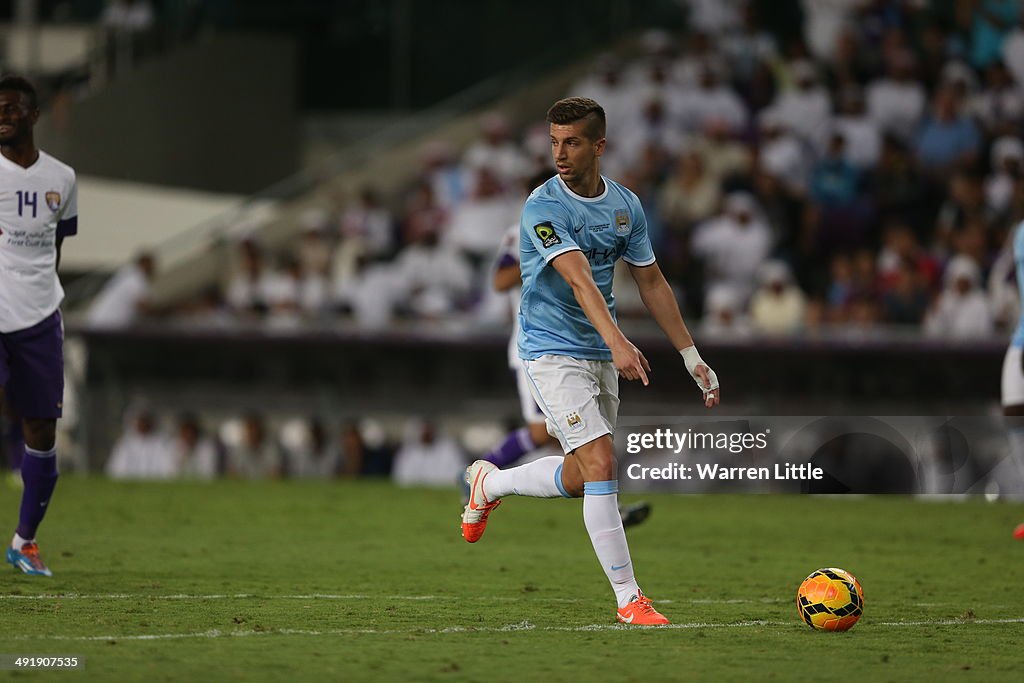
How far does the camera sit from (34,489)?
9211mm

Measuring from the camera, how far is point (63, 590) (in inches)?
340

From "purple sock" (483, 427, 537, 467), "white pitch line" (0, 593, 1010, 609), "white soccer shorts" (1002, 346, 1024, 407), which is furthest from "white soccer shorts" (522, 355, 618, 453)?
"white soccer shorts" (1002, 346, 1024, 407)

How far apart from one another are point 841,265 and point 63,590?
476 inches

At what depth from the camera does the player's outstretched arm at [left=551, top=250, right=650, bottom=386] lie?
23.7 ft

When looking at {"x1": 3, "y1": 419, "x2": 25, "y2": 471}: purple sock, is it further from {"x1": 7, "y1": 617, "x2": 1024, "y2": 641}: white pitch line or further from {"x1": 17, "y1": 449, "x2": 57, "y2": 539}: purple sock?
{"x1": 7, "y1": 617, "x2": 1024, "y2": 641}: white pitch line

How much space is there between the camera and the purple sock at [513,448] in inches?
487

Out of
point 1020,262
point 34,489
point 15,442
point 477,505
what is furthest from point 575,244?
point 15,442

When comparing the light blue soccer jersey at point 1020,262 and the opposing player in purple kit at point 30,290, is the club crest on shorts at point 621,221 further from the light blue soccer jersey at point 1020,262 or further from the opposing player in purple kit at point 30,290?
the light blue soccer jersey at point 1020,262

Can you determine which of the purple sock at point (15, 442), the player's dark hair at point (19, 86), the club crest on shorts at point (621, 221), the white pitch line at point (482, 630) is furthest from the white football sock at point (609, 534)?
the purple sock at point (15, 442)

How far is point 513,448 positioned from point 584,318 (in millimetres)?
4701

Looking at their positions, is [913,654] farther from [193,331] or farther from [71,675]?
[193,331]

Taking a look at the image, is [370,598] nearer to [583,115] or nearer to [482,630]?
[482,630]

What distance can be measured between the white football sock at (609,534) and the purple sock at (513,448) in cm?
470

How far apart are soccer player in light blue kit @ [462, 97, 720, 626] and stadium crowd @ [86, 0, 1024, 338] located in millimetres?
10092
